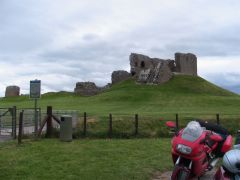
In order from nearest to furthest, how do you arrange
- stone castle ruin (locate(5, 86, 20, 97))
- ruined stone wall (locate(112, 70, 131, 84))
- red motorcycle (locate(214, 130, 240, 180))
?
red motorcycle (locate(214, 130, 240, 180)), ruined stone wall (locate(112, 70, 131, 84)), stone castle ruin (locate(5, 86, 20, 97))

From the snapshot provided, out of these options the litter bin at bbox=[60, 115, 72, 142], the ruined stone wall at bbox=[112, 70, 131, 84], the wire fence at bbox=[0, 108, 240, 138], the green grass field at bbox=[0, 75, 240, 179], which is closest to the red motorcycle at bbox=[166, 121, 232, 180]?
the green grass field at bbox=[0, 75, 240, 179]

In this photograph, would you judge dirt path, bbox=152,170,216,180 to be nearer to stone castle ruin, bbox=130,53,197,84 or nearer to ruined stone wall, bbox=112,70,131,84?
stone castle ruin, bbox=130,53,197,84

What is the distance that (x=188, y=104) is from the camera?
4694 cm

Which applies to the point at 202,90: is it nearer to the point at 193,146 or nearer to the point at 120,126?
the point at 120,126

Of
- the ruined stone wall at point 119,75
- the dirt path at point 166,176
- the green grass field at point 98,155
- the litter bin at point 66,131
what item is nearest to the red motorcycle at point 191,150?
the dirt path at point 166,176

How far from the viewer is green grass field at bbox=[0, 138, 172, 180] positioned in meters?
11.3

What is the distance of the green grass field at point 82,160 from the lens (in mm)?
11266

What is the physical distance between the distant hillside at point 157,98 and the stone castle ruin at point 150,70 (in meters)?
1.50

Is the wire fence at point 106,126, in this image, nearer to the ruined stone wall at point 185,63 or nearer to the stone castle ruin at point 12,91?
the ruined stone wall at point 185,63

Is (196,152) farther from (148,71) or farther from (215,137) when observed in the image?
(148,71)

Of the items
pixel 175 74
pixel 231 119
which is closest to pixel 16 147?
pixel 231 119

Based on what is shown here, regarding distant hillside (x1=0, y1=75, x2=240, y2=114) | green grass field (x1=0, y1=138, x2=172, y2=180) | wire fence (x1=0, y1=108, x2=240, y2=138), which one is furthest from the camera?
distant hillside (x1=0, y1=75, x2=240, y2=114)

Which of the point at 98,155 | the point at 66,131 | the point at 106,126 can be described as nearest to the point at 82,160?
the point at 98,155

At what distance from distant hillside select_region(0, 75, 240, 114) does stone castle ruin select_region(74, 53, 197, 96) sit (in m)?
1.50
